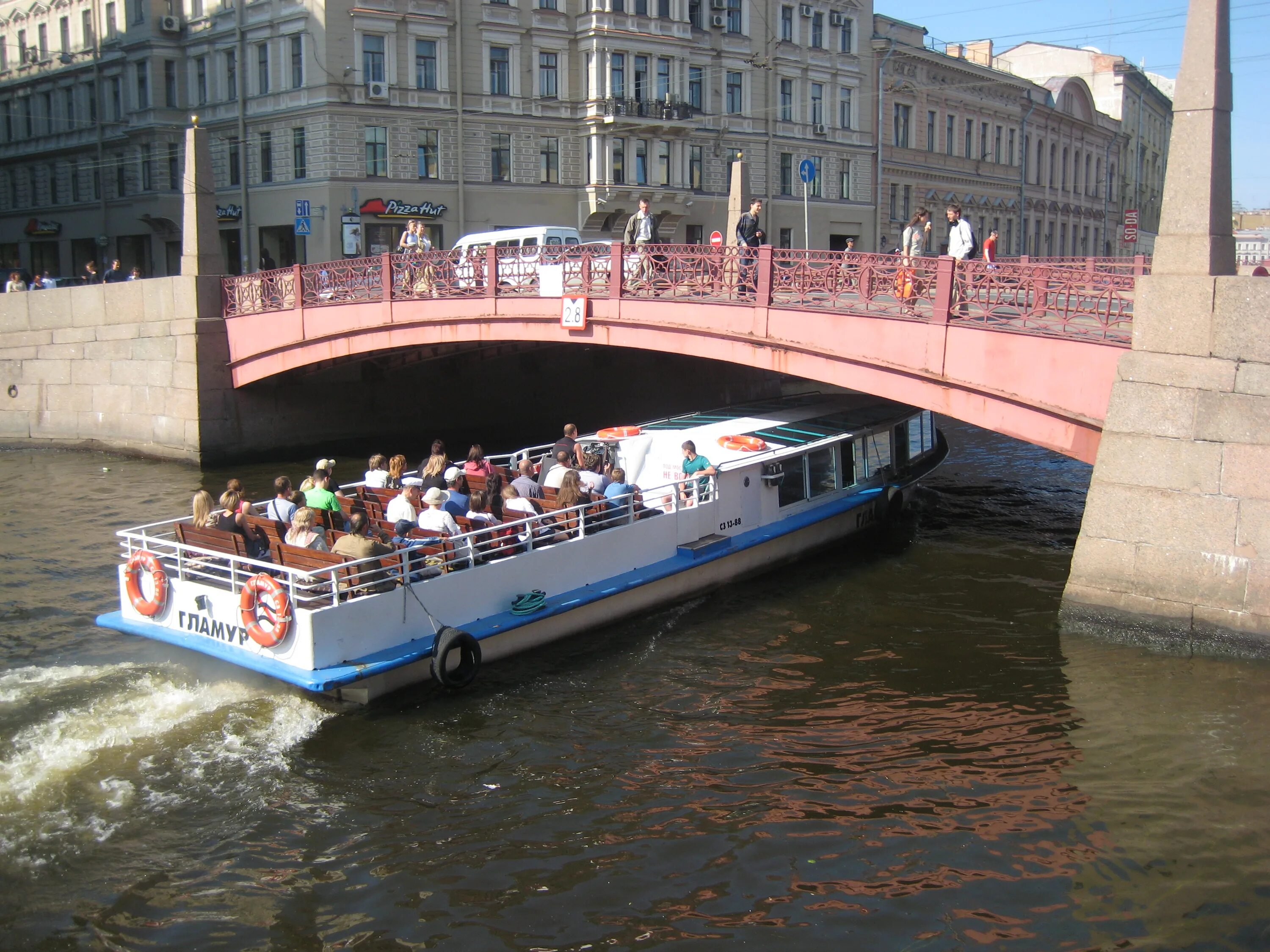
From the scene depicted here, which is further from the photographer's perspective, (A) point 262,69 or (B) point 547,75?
(B) point 547,75

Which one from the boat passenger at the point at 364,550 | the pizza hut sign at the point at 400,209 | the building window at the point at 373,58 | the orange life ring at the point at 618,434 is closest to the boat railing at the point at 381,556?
the boat passenger at the point at 364,550

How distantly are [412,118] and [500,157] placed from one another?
3410mm

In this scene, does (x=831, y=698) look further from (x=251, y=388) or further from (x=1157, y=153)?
(x=1157, y=153)

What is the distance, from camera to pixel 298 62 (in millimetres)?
37844

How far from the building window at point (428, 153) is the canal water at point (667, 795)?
2711cm

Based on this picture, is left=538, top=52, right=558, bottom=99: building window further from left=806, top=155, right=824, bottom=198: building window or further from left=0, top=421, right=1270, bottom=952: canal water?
left=0, top=421, right=1270, bottom=952: canal water

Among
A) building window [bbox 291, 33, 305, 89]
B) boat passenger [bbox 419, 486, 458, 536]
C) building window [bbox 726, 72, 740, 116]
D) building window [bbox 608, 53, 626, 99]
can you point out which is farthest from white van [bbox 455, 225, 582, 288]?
building window [bbox 726, 72, 740, 116]

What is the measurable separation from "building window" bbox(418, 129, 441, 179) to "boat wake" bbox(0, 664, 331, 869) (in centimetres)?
2936

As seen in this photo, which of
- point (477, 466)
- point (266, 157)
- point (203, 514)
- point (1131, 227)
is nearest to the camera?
point (203, 514)

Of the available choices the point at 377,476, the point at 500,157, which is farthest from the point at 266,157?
the point at 377,476

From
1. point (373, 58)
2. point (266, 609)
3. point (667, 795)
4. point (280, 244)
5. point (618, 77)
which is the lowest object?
point (667, 795)

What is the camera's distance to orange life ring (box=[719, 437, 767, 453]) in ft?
53.3

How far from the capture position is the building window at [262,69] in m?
38.8

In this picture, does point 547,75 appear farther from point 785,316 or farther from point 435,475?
point 435,475
